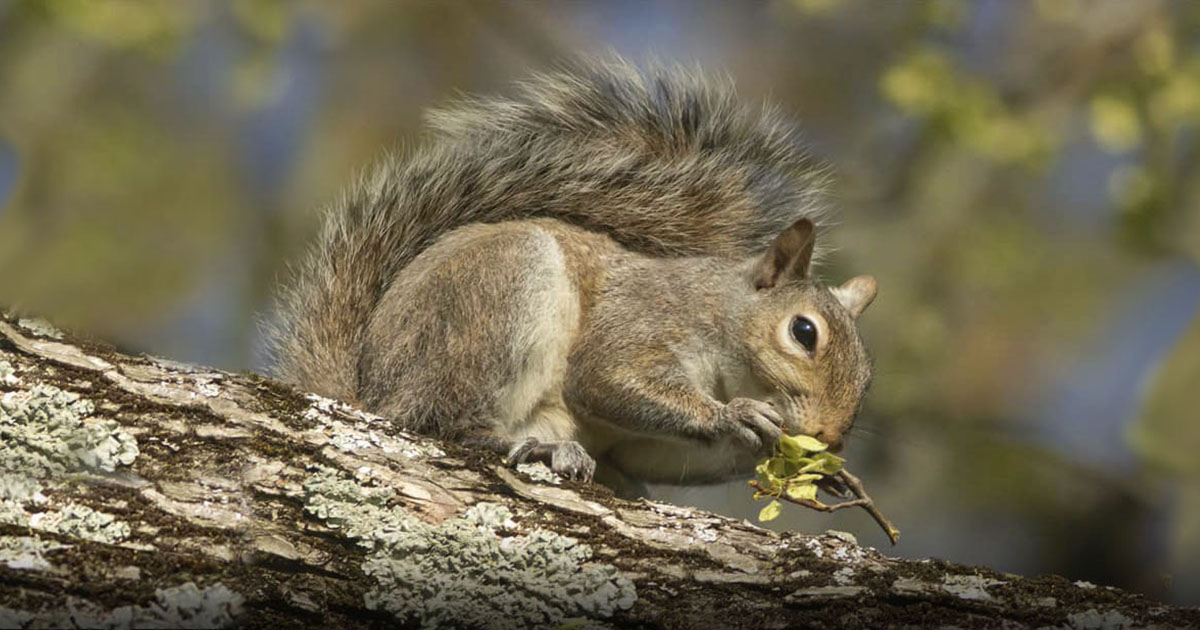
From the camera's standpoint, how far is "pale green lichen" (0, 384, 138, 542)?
224 cm

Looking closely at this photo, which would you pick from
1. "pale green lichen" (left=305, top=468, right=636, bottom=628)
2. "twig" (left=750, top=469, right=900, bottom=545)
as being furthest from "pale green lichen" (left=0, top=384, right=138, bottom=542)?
"twig" (left=750, top=469, right=900, bottom=545)

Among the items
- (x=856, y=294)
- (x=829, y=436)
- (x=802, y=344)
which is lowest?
(x=829, y=436)

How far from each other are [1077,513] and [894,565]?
3.05 meters

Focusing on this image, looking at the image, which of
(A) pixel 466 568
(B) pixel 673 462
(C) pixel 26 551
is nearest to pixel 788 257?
(B) pixel 673 462

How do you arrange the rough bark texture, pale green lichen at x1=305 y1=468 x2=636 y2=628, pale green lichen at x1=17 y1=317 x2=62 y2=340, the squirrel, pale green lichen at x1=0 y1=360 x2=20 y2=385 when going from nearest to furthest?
the rough bark texture → pale green lichen at x1=305 y1=468 x2=636 y2=628 → pale green lichen at x1=0 y1=360 x2=20 y2=385 → pale green lichen at x1=17 y1=317 x2=62 y2=340 → the squirrel

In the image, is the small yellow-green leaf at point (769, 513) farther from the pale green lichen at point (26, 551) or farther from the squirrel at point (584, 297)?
the pale green lichen at point (26, 551)

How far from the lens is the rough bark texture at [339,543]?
2164 millimetres

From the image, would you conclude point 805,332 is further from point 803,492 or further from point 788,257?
point 803,492

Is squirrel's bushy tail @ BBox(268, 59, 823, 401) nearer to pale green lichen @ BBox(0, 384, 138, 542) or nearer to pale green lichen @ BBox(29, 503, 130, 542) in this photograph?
A: pale green lichen @ BBox(0, 384, 138, 542)

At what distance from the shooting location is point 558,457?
2.90m

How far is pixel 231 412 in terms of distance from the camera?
101 inches

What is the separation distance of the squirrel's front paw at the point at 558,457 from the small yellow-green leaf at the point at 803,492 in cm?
45

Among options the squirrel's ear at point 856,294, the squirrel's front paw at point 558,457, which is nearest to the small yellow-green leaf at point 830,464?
the squirrel's front paw at point 558,457

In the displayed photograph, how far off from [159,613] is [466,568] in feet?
1.80
